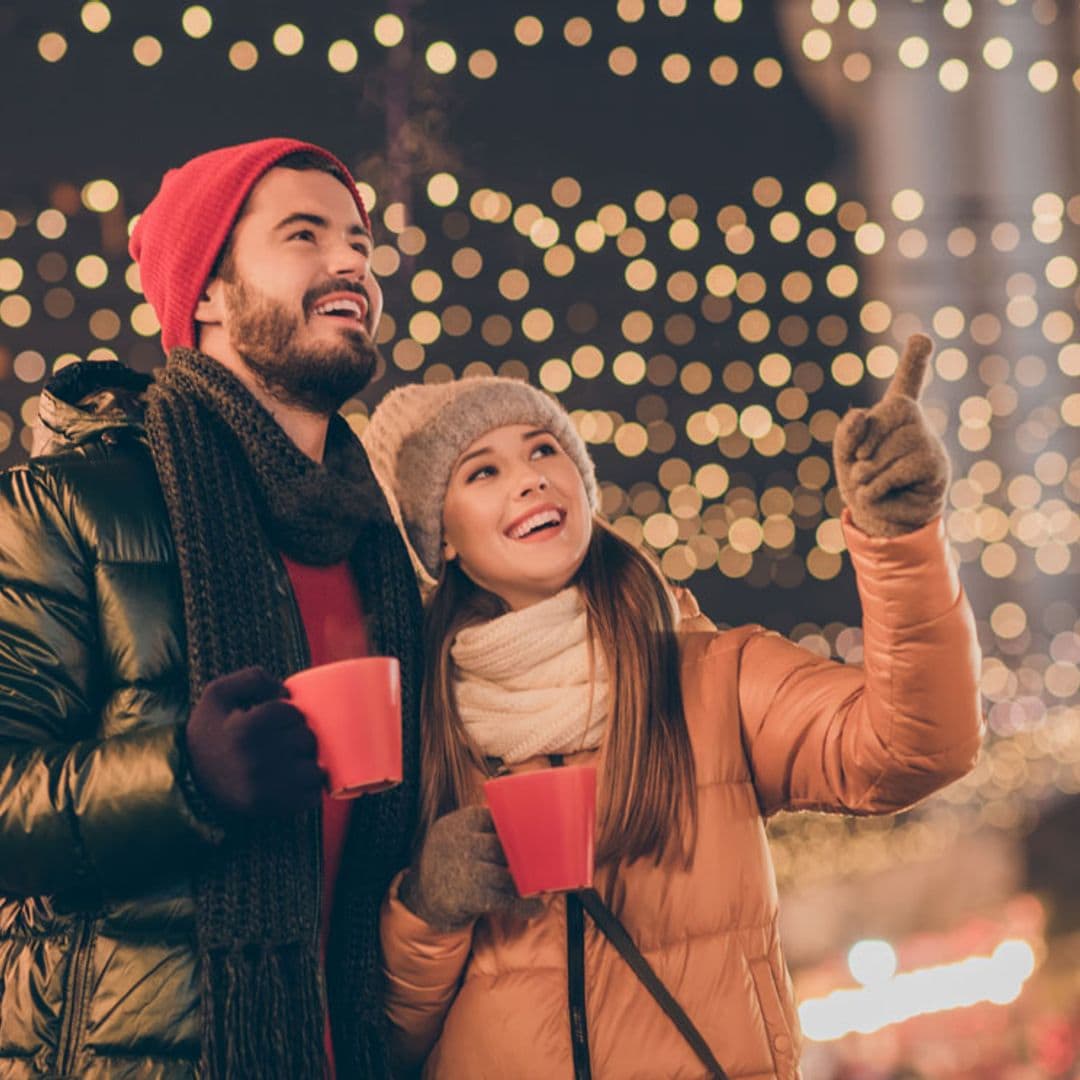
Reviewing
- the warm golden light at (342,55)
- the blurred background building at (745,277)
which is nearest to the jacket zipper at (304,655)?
the blurred background building at (745,277)

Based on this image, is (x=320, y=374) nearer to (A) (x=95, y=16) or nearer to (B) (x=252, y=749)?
(B) (x=252, y=749)

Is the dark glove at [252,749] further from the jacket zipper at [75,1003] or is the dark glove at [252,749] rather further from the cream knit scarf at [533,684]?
the cream knit scarf at [533,684]

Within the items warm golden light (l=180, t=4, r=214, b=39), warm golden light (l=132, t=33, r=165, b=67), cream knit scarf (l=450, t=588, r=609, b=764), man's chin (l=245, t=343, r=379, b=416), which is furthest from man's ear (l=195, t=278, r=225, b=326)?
Answer: warm golden light (l=180, t=4, r=214, b=39)

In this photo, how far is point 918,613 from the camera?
2.12m

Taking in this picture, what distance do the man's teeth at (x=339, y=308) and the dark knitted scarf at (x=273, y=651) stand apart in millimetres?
177

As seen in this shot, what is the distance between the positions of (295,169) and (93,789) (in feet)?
3.71

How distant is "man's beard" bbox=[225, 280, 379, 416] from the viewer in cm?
252

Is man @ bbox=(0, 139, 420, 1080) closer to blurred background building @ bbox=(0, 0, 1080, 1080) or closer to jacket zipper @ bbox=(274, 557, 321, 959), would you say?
jacket zipper @ bbox=(274, 557, 321, 959)

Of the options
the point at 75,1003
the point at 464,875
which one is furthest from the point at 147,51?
the point at 75,1003

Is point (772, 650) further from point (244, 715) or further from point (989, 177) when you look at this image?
point (989, 177)

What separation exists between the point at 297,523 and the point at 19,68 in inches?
463

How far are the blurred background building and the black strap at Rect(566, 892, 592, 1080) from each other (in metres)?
0.77

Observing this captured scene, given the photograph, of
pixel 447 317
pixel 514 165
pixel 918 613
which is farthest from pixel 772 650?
pixel 447 317

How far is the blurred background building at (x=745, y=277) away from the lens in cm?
1304
